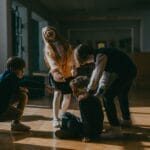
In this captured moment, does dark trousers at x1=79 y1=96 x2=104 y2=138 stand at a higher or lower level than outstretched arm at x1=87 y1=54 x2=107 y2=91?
lower

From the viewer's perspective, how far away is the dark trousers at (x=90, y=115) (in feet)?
14.4

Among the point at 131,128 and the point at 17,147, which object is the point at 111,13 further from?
the point at 17,147

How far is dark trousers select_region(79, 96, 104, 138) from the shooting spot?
4.40 metres

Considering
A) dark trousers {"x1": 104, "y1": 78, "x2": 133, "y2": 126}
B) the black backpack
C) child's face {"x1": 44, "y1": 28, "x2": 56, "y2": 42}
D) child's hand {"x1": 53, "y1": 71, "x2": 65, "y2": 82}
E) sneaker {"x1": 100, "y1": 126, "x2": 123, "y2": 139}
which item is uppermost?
child's face {"x1": 44, "y1": 28, "x2": 56, "y2": 42}

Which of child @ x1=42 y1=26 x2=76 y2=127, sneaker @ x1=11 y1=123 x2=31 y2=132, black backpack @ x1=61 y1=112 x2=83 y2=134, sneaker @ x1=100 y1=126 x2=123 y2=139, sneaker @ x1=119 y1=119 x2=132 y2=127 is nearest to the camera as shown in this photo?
black backpack @ x1=61 y1=112 x2=83 y2=134

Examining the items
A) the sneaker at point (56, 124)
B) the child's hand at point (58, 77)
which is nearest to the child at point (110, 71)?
the child's hand at point (58, 77)

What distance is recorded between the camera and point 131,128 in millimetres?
5102

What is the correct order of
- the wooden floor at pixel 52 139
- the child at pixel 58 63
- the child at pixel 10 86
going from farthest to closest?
1. the child at pixel 58 63
2. the child at pixel 10 86
3. the wooden floor at pixel 52 139

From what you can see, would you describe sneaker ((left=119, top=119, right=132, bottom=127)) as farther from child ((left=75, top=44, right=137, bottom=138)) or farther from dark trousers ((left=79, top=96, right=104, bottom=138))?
dark trousers ((left=79, top=96, right=104, bottom=138))

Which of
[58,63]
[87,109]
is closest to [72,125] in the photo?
[87,109]

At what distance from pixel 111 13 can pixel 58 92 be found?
13.1m

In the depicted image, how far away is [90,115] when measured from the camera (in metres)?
4.40

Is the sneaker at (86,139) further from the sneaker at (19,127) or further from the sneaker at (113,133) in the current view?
the sneaker at (19,127)

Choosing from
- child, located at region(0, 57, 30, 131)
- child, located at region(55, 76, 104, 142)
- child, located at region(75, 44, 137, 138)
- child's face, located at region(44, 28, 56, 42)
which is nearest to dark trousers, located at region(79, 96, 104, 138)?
child, located at region(55, 76, 104, 142)
